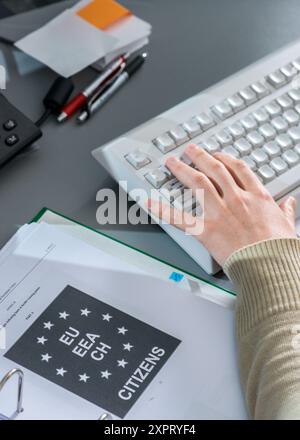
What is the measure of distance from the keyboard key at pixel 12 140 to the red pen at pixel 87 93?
7 cm

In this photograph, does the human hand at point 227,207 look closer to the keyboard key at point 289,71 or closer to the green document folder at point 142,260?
the green document folder at point 142,260

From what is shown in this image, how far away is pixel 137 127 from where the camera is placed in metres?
0.81

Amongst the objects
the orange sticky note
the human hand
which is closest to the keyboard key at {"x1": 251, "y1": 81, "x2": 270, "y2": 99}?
the human hand

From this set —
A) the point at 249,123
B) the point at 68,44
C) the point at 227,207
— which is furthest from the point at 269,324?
the point at 68,44

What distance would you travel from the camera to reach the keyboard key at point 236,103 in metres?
0.83

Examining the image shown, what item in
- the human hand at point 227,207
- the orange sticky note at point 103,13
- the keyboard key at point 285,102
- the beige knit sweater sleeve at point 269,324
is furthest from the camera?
the orange sticky note at point 103,13

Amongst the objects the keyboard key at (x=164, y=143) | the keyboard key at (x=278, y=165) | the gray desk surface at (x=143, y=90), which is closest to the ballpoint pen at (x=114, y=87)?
the gray desk surface at (x=143, y=90)

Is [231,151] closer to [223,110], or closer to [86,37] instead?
[223,110]

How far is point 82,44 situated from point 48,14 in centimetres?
10

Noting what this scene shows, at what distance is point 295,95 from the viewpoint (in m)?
0.85

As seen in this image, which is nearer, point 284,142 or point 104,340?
point 104,340

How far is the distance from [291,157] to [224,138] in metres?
0.08

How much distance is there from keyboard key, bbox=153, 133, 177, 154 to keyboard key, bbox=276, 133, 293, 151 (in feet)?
0.38
